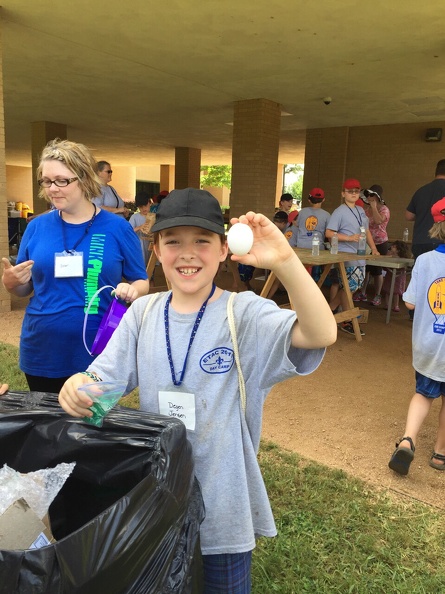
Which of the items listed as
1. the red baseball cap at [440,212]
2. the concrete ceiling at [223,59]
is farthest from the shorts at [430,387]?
the concrete ceiling at [223,59]

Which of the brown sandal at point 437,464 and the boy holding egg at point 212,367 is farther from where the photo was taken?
the brown sandal at point 437,464

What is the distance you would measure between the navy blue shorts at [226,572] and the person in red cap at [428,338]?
6.07ft

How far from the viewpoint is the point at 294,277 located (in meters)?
1.11

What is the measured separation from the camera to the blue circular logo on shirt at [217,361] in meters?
1.31

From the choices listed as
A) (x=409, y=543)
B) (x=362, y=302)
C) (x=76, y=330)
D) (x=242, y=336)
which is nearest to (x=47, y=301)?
(x=76, y=330)

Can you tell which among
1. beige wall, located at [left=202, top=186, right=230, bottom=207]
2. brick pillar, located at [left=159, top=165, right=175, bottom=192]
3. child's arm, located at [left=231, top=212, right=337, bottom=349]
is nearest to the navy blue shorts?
child's arm, located at [left=231, top=212, right=337, bottom=349]

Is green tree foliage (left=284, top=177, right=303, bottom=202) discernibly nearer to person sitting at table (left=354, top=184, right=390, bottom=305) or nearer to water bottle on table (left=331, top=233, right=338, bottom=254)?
person sitting at table (left=354, top=184, right=390, bottom=305)

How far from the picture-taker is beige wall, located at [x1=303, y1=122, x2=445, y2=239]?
1196 cm

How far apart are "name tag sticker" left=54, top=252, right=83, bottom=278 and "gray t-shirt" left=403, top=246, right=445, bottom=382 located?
2.13m

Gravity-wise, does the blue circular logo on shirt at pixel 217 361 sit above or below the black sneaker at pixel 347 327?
above

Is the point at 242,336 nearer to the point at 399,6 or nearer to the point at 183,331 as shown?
the point at 183,331

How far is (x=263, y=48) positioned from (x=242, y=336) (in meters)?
7.07

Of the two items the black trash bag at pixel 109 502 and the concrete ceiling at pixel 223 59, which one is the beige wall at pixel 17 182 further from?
the black trash bag at pixel 109 502

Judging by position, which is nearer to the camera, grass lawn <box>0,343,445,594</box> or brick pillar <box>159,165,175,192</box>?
grass lawn <box>0,343,445,594</box>
